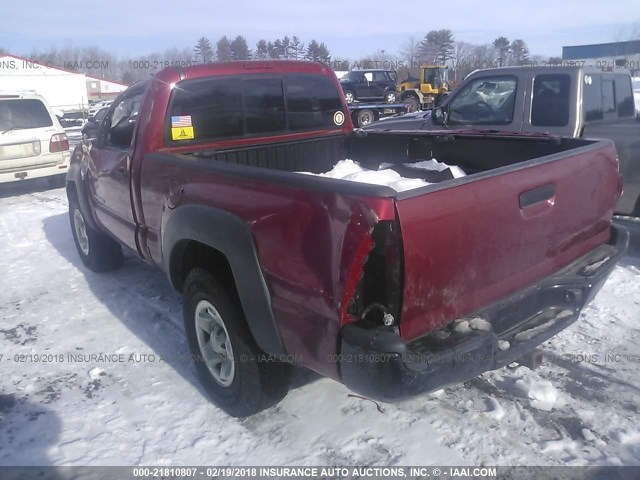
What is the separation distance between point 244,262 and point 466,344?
1080mm

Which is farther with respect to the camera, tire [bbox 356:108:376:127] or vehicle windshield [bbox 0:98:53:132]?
tire [bbox 356:108:376:127]

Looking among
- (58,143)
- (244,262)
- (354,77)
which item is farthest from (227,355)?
(354,77)

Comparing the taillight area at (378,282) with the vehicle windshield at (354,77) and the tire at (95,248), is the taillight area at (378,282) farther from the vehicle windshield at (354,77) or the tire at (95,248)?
the vehicle windshield at (354,77)

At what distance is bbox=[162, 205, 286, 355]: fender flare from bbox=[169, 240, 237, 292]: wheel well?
0.21 m

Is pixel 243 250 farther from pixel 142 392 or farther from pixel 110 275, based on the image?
pixel 110 275

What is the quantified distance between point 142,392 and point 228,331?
37.9 inches

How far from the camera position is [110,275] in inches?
217

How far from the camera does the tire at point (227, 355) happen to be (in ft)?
9.29

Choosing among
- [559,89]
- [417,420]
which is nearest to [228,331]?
[417,420]

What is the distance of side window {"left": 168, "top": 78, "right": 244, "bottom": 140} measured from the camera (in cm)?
381

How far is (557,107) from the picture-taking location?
5.66m

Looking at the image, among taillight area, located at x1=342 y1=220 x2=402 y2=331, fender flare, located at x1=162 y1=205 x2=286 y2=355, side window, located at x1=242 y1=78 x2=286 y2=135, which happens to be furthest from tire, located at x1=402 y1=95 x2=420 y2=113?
taillight area, located at x1=342 y1=220 x2=402 y2=331

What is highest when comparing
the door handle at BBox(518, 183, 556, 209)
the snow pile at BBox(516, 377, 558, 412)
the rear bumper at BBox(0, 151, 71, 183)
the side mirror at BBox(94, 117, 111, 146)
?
the side mirror at BBox(94, 117, 111, 146)

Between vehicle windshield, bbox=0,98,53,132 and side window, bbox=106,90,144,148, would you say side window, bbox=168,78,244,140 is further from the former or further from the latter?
vehicle windshield, bbox=0,98,53,132
